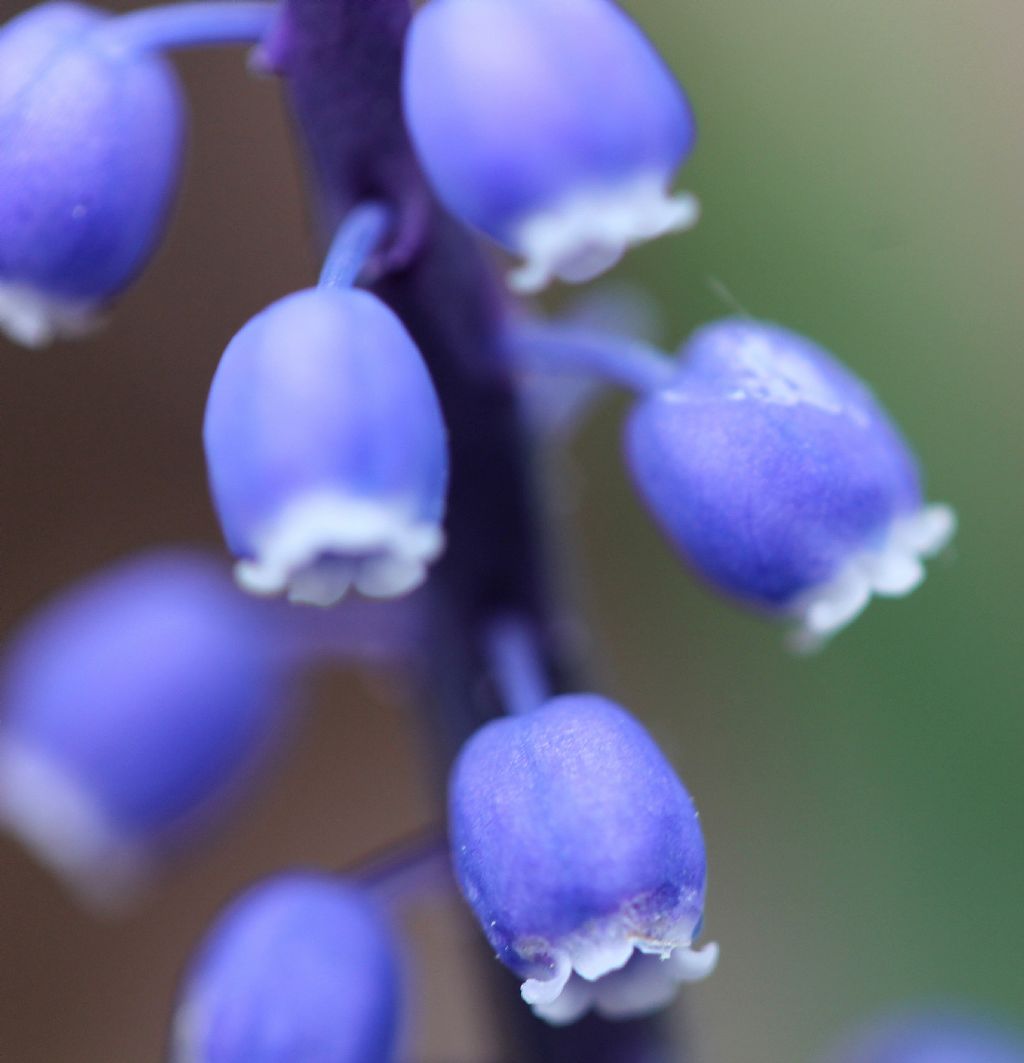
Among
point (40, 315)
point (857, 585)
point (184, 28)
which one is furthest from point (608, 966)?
point (184, 28)

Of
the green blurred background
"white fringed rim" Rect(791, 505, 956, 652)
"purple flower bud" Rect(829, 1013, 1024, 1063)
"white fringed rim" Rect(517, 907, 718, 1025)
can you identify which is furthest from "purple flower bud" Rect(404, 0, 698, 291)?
the green blurred background

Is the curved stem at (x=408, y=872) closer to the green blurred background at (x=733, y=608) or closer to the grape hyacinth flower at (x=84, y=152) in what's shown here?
the grape hyacinth flower at (x=84, y=152)

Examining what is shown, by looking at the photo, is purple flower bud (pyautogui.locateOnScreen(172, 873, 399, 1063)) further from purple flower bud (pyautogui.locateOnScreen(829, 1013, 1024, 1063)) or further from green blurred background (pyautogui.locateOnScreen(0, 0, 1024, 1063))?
green blurred background (pyautogui.locateOnScreen(0, 0, 1024, 1063))

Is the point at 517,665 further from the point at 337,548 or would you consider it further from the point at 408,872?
the point at 337,548

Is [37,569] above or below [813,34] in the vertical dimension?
below

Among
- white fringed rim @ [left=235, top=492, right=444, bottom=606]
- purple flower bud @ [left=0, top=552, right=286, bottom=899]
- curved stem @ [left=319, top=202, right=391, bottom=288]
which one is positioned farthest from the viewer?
purple flower bud @ [left=0, top=552, right=286, bottom=899]

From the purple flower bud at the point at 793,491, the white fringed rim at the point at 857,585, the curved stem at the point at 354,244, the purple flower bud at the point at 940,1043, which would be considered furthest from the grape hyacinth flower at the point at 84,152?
the purple flower bud at the point at 940,1043

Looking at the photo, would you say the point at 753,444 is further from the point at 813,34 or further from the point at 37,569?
the point at 37,569

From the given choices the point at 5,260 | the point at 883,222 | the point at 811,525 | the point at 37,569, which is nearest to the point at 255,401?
the point at 5,260
